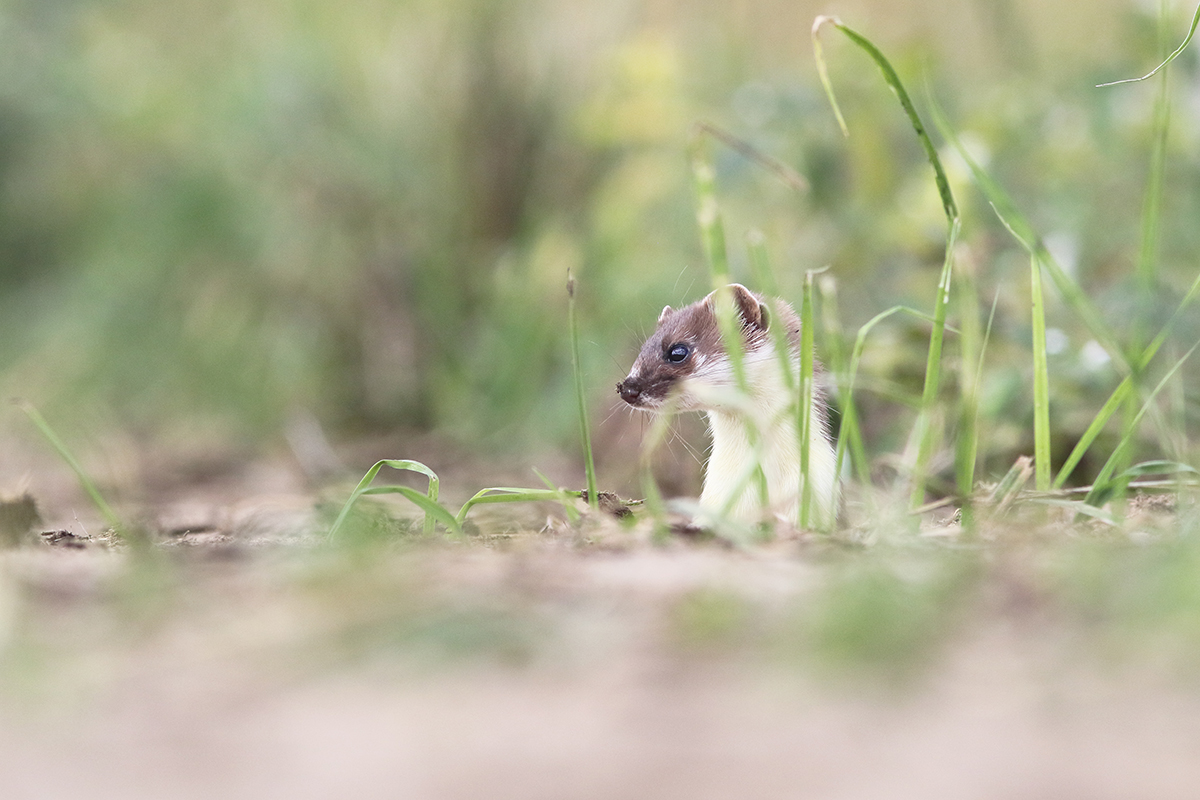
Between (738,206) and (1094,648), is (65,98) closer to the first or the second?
(738,206)

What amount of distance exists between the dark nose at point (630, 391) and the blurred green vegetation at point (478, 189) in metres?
0.77

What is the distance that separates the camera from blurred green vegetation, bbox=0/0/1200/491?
362 cm

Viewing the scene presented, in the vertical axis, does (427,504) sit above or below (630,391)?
below

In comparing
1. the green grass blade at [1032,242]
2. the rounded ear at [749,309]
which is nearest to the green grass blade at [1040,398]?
the green grass blade at [1032,242]


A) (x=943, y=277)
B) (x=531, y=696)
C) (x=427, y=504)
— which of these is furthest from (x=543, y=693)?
(x=943, y=277)

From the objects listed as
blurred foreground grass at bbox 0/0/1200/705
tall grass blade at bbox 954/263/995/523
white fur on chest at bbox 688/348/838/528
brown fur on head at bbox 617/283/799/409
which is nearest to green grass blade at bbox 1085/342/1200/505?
blurred foreground grass at bbox 0/0/1200/705

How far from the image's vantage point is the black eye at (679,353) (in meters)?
2.70

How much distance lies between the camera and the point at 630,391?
2.63m

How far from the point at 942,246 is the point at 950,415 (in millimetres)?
591

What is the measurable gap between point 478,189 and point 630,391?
8.58ft

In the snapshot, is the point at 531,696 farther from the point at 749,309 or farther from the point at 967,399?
the point at 749,309

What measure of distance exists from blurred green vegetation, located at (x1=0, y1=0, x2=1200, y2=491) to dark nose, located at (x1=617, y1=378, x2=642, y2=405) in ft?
2.52

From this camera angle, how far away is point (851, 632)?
111 cm

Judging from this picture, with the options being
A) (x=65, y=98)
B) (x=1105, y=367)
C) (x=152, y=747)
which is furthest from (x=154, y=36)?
(x=152, y=747)
